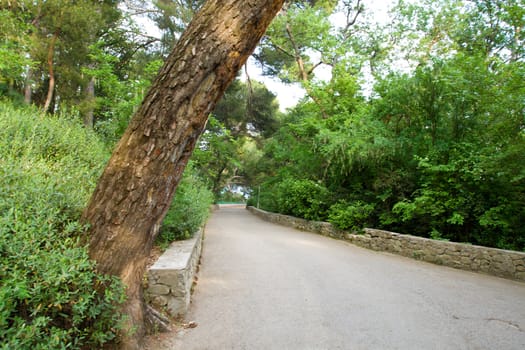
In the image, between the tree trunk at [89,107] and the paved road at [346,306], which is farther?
the tree trunk at [89,107]

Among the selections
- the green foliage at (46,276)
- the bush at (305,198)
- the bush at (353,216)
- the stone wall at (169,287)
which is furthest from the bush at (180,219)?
the bush at (305,198)

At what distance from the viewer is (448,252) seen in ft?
20.8

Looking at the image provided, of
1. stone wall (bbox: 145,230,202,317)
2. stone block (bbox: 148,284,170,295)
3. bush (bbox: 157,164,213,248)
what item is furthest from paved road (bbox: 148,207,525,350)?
bush (bbox: 157,164,213,248)

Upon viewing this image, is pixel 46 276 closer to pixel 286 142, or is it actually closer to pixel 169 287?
pixel 169 287

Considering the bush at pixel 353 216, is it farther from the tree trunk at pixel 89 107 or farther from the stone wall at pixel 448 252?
the tree trunk at pixel 89 107

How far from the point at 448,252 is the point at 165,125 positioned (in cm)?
671

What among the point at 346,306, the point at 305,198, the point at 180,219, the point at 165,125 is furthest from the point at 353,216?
the point at 165,125

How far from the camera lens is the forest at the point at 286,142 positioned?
2.23 metres

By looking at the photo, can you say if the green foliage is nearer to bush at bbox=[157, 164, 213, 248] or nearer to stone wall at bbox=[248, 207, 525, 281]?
bush at bbox=[157, 164, 213, 248]

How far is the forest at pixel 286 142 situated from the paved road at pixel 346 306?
4.26 feet

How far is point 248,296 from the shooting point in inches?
167

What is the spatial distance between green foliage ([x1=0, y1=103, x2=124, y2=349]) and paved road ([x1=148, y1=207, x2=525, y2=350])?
0.95 metres

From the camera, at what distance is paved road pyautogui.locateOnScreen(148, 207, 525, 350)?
309 centimetres

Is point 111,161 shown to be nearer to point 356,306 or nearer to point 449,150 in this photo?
point 356,306
